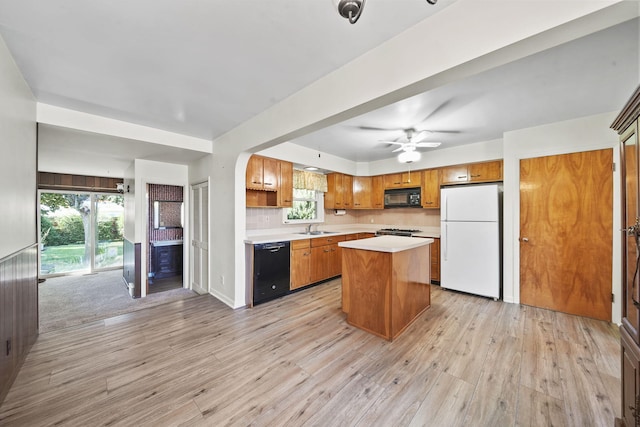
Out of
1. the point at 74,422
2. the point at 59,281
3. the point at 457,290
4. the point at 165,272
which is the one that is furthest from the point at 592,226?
the point at 59,281

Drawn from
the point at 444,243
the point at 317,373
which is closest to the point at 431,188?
the point at 444,243

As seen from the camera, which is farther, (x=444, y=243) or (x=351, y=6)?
(x=444, y=243)

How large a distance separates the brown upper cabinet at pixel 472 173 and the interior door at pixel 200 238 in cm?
420

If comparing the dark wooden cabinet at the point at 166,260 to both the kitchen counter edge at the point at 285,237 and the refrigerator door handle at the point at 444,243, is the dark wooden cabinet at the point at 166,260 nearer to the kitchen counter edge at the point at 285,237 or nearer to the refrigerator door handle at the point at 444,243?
the kitchen counter edge at the point at 285,237

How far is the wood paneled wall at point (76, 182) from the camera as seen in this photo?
5223 millimetres

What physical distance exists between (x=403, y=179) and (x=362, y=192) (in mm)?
959

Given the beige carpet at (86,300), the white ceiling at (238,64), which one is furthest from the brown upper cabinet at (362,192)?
the beige carpet at (86,300)

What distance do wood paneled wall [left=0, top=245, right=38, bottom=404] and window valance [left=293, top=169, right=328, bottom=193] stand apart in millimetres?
3431

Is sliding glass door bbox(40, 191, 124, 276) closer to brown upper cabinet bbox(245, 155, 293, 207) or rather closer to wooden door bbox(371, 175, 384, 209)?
brown upper cabinet bbox(245, 155, 293, 207)

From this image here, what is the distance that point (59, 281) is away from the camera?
4.92 meters

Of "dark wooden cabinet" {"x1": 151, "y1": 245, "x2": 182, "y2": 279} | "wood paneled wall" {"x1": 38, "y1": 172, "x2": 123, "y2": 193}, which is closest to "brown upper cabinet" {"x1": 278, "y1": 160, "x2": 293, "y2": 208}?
"dark wooden cabinet" {"x1": 151, "y1": 245, "x2": 182, "y2": 279}

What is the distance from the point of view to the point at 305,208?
5199 mm

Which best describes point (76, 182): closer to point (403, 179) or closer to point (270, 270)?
point (270, 270)

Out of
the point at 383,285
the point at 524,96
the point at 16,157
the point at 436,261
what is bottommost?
the point at 436,261
